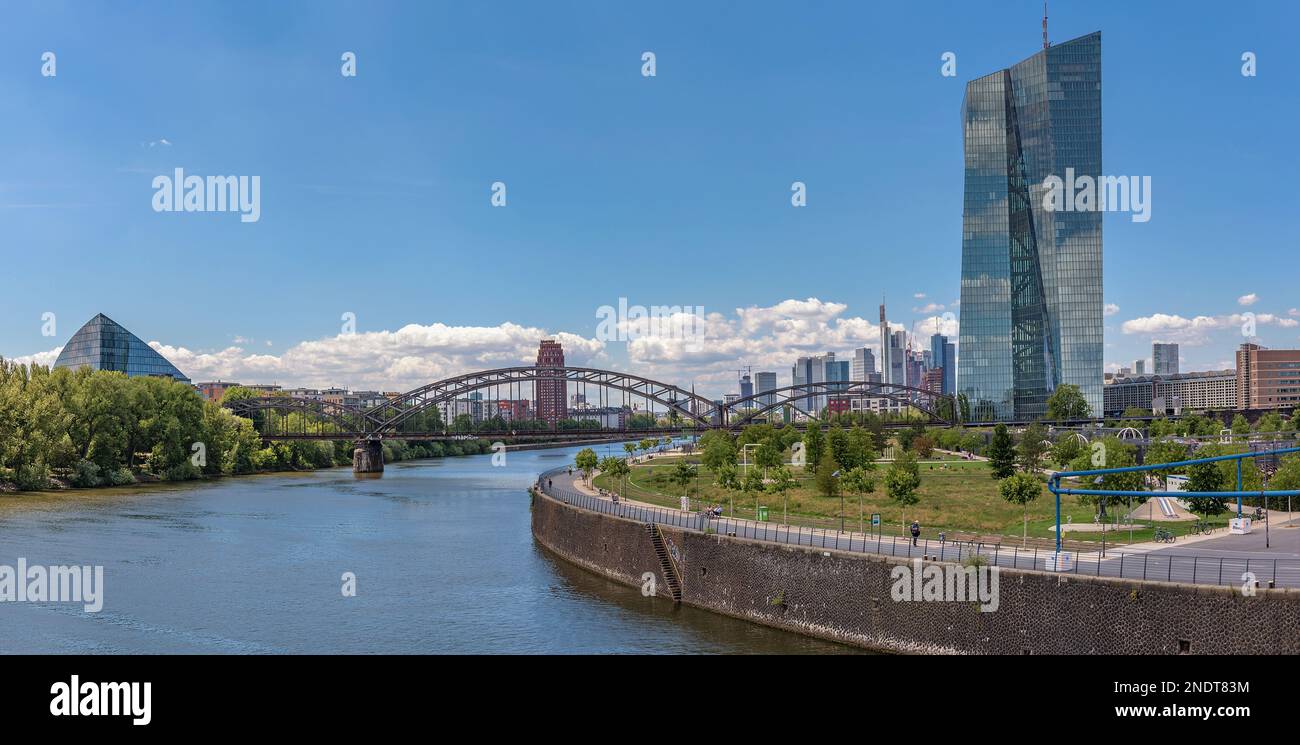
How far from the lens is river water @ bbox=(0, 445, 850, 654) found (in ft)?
96.6

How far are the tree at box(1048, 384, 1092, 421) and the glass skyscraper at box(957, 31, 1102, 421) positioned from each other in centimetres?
637

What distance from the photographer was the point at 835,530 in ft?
122

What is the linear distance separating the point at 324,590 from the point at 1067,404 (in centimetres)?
11890

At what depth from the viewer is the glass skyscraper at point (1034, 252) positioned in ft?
468

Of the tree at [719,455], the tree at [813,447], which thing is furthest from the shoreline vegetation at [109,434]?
the tree at [813,447]

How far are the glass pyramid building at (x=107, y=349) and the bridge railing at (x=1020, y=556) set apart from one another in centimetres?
17246

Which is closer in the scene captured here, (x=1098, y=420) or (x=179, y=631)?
(x=179, y=631)

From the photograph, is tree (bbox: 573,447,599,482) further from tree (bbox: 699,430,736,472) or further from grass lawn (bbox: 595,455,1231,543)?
tree (bbox: 699,430,736,472)

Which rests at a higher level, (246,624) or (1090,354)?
(1090,354)

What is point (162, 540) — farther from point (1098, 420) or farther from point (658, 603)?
point (1098, 420)
